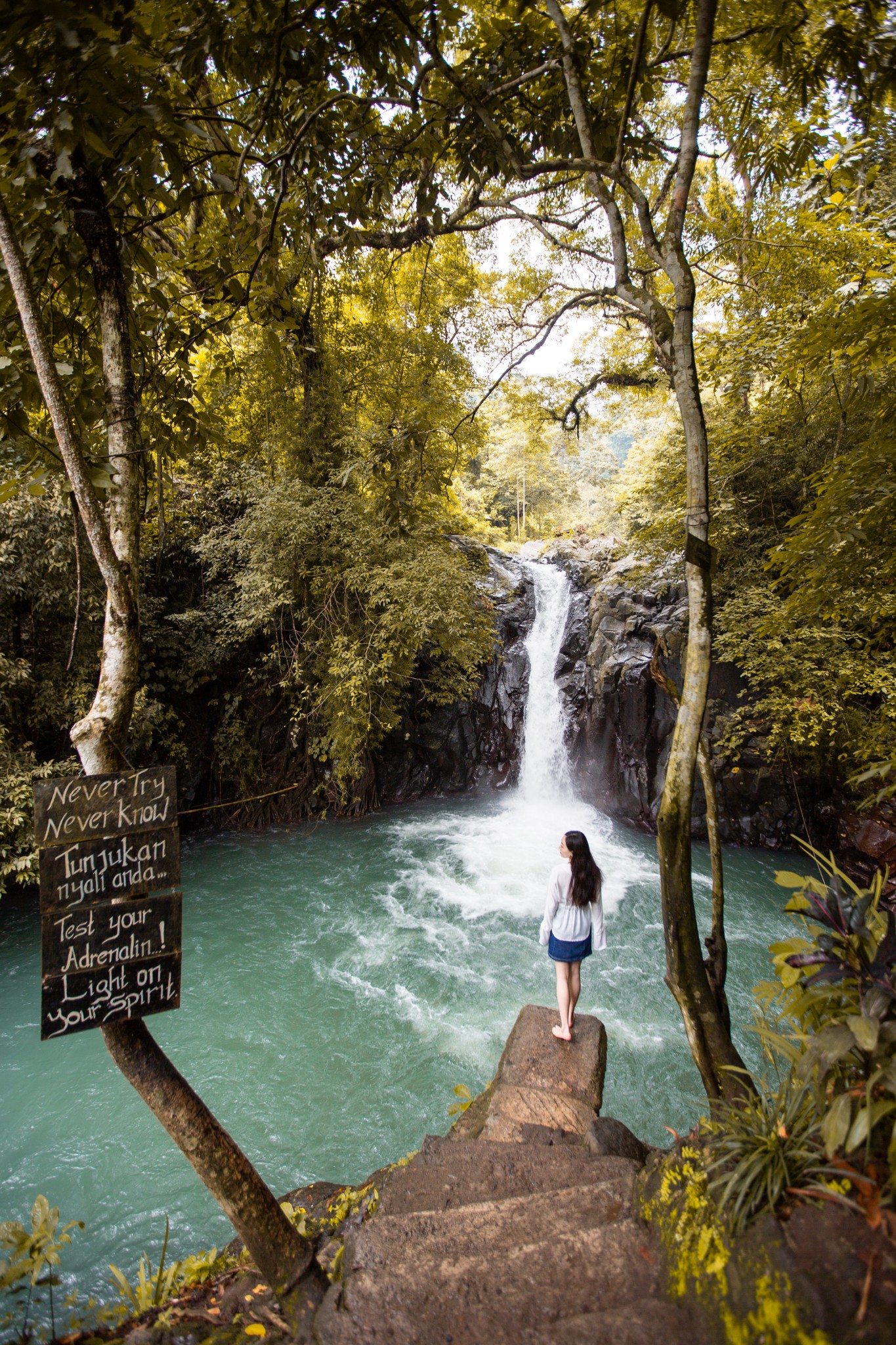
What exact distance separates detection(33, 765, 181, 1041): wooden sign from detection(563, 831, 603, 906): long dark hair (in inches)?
91.5

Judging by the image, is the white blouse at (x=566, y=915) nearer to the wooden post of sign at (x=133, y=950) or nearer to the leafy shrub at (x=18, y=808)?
the wooden post of sign at (x=133, y=950)

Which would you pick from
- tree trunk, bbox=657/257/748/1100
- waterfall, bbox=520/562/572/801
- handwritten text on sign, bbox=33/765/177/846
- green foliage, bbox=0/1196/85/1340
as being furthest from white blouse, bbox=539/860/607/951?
waterfall, bbox=520/562/572/801

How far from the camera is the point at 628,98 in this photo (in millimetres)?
2635

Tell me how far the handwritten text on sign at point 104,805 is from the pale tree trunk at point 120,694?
0.31 feet

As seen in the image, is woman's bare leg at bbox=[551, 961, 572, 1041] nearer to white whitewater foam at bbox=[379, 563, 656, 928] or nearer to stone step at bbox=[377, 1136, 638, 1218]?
stone step at bbox=[377, 1136, 638, 1218]

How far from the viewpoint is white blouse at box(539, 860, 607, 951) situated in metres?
3.64

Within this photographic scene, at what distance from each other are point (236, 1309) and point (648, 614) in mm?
10548

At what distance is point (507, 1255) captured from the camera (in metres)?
1.87

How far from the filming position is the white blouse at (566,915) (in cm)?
364

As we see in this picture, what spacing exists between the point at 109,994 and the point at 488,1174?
1.83 m

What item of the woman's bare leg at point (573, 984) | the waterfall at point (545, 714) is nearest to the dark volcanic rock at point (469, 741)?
the waterfall at point (545, 714)

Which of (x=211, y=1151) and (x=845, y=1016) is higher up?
(x=845, y=1016)

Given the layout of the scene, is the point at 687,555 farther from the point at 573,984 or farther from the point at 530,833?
the point at 530,833

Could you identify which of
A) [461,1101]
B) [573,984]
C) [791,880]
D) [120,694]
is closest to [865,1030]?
[791,880]
